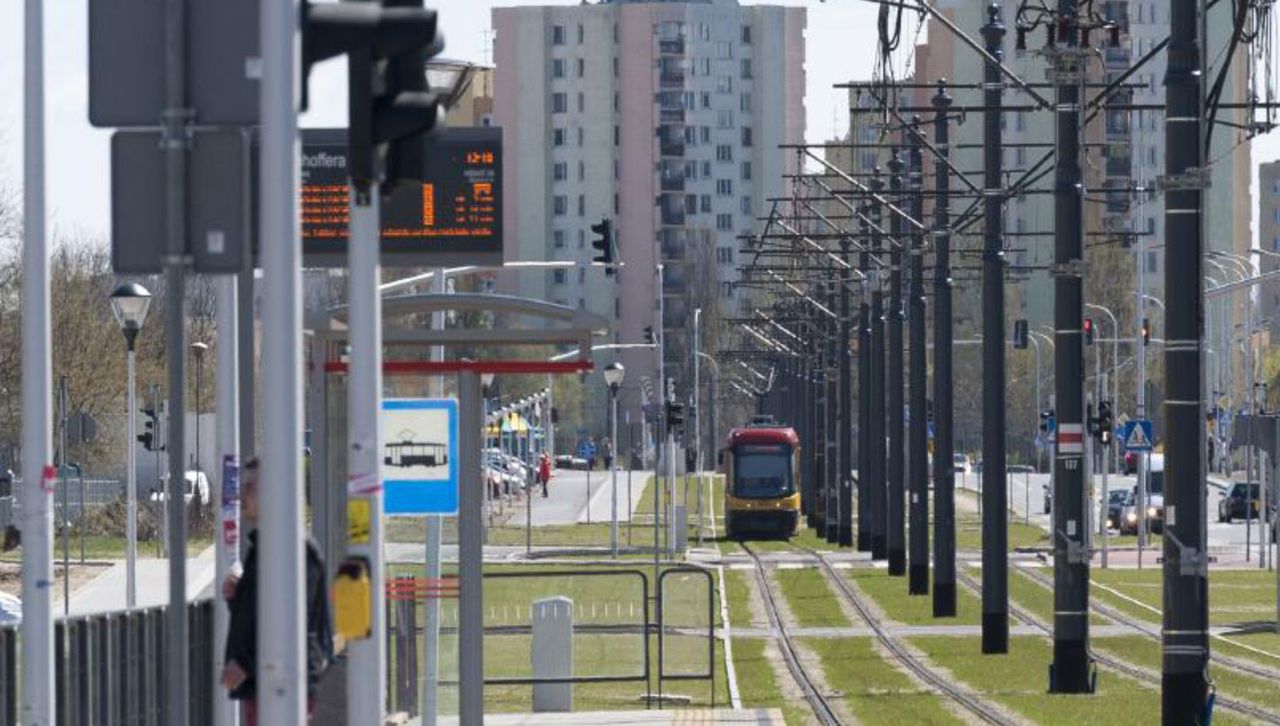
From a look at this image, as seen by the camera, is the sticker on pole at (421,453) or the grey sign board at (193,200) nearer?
the grey sign board at (193,200)

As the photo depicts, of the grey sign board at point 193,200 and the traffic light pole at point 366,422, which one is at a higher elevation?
the grey sign board at point 193,200

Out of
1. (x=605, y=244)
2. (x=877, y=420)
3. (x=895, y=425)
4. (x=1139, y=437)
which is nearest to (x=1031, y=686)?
(x=605, y=244)

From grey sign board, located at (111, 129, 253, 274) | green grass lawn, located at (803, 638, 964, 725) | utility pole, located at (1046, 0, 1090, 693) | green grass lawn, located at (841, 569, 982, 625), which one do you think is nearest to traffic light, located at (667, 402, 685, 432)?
green grass lawn, located at (841, 569, 982, 625)

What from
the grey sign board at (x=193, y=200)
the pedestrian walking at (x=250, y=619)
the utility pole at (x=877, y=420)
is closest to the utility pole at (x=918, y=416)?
the utility pole at (x=877, y=420)

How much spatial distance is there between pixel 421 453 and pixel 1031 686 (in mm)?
15316

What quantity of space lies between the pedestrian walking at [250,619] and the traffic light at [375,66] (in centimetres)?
251

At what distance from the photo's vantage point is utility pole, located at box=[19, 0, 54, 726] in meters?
13.5

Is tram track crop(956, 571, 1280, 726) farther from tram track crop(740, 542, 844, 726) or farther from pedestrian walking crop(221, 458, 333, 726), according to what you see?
pedestrian walking crop(221, 458, 333, 726)

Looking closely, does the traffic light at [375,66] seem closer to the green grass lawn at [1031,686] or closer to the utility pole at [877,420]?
the green grass lawn at [1031,686]

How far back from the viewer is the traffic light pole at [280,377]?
33.8 ft

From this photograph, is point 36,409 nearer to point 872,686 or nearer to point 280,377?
point 280,377

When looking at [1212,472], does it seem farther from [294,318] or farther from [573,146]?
[294,318]

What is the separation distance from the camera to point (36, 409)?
14.0 metres

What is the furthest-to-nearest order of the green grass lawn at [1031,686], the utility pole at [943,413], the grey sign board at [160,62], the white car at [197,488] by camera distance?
the white car at [197,488]
the utility pole at [943,413]
the green grass lawn at [1031,686]
the grey sign board at [160,62]
